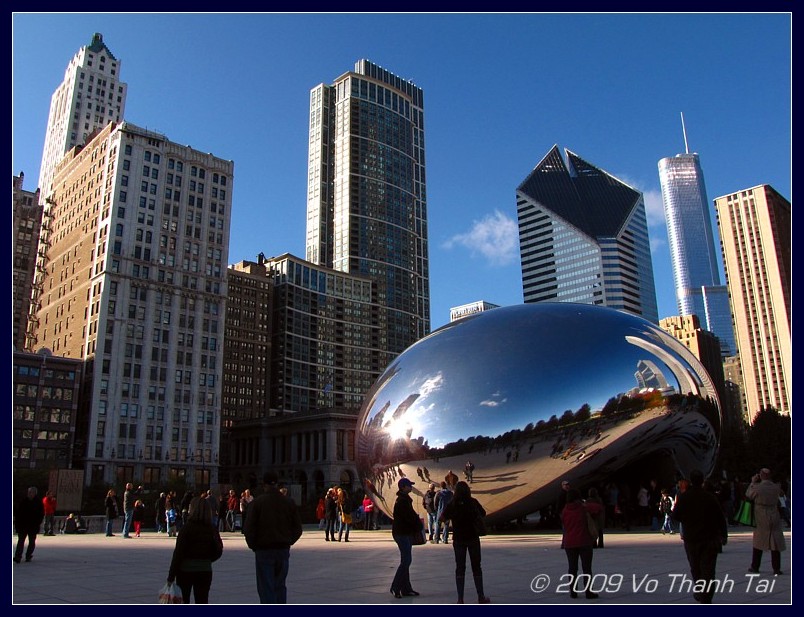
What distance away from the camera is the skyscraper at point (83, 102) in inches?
6137

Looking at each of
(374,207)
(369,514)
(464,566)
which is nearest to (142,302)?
(369,514)

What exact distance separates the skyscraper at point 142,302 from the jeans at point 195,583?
87136 millimetres

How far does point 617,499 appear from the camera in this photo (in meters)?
21.0

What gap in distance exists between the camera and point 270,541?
7680 mm

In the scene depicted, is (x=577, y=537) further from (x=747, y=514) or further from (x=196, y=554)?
(x=196, y=554)

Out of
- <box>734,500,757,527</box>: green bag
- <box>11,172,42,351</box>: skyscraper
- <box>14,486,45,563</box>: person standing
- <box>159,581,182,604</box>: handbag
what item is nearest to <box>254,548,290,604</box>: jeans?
<box>159,581,182,604</box>: handbag

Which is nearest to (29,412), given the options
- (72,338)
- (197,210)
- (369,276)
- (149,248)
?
(72,338)

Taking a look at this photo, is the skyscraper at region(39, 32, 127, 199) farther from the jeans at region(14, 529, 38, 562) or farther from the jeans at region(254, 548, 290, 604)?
the jeans at region(254, 548, 290, 604)

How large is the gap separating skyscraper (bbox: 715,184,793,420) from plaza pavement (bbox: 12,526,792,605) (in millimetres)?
126918

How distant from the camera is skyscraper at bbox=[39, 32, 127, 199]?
511ft

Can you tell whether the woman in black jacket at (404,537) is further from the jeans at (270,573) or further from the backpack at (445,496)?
the backpack at (445,496)

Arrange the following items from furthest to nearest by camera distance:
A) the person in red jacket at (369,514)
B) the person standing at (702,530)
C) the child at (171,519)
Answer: the person in red jacket at (369,514)
the child at (171,519)
the person standing at (702,530)

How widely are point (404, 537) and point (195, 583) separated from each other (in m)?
3.27

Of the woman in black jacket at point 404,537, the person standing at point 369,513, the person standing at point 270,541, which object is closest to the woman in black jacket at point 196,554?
the person standing at point 270,541
